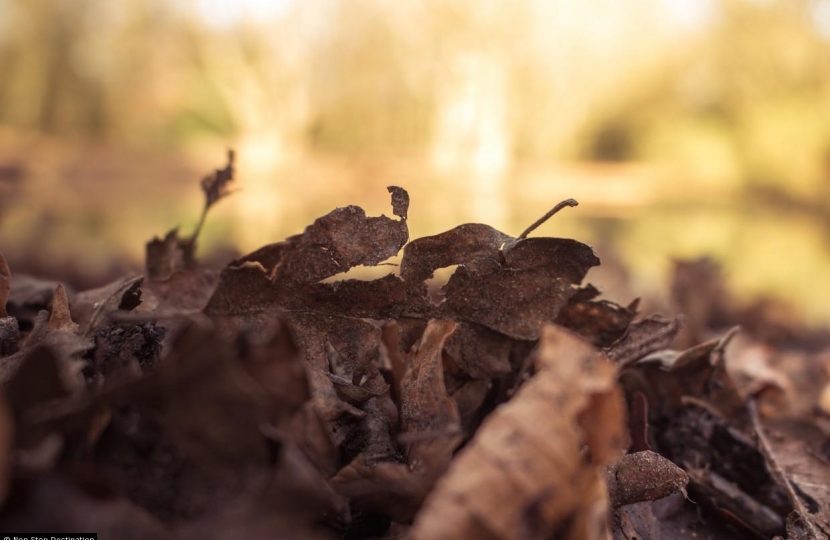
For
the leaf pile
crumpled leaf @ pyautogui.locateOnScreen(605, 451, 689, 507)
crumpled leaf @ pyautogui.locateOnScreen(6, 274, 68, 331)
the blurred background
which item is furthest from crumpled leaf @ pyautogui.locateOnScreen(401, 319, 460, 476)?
the blurred background

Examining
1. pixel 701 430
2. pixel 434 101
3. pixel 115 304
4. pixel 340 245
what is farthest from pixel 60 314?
pixel 434 101

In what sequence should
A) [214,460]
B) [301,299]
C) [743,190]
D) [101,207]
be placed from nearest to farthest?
[214,460], [301,299], [101,207], [743,190]

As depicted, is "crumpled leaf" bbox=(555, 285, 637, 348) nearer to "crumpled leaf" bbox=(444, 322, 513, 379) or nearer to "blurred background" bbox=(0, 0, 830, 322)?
"crumpled leaf" bbox=(444, 322, 513, 379)

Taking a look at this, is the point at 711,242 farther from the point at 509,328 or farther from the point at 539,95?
the point at 539,95

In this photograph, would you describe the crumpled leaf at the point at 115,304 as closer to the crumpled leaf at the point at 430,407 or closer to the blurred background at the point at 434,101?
the crumpled leaf at the point at 430,407

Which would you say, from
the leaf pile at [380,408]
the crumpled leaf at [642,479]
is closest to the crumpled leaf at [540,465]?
the leaf pile at [380,408]

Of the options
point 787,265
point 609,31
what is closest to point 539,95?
point 609,31
